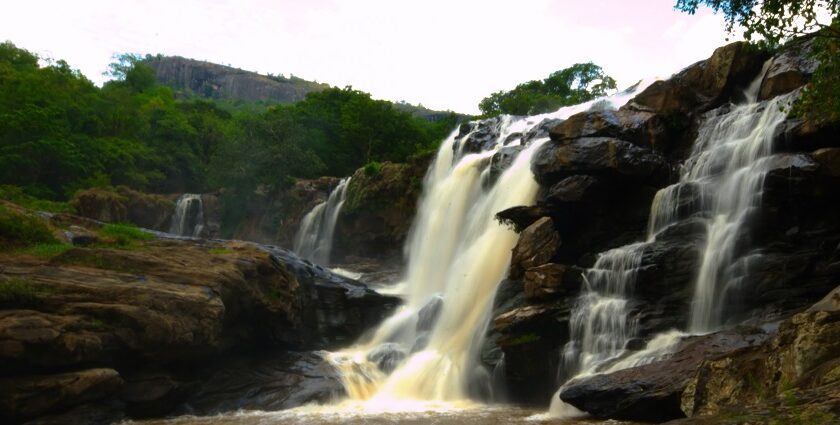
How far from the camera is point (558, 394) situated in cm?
1220

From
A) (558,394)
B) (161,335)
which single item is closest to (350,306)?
(161,335)

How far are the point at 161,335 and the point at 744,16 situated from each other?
1327cm

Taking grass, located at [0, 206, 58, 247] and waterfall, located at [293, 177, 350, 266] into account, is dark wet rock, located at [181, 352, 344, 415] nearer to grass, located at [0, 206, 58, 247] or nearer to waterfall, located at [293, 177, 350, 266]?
grass, located at [0, 206, 58, 247]

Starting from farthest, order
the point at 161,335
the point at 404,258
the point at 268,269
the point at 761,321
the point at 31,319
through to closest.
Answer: the point at 404,258
the point at 268,269
the point at 161,335
the point at 761,321
the point at 31,319

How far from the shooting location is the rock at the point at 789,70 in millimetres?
17312

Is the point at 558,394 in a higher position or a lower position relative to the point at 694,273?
lower

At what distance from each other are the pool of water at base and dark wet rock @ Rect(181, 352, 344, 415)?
1.82ft

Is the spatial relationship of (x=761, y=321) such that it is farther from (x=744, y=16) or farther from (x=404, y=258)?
(x=404, y=258)

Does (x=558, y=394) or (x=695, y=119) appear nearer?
(x=558, y=394)

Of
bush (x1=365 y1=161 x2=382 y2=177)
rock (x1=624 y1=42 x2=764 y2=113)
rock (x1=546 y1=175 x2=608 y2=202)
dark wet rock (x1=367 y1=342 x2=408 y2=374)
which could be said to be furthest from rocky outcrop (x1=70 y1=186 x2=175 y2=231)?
rock (x1=624 y1=42 x2=764 y2=113)

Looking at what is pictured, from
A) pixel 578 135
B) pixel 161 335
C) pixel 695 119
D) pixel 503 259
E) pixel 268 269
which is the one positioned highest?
pixel 695 119

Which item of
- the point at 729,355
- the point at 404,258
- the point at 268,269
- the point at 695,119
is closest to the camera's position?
the point at 729,355

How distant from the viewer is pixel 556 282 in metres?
14.5

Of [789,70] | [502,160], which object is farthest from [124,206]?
[789,70]
